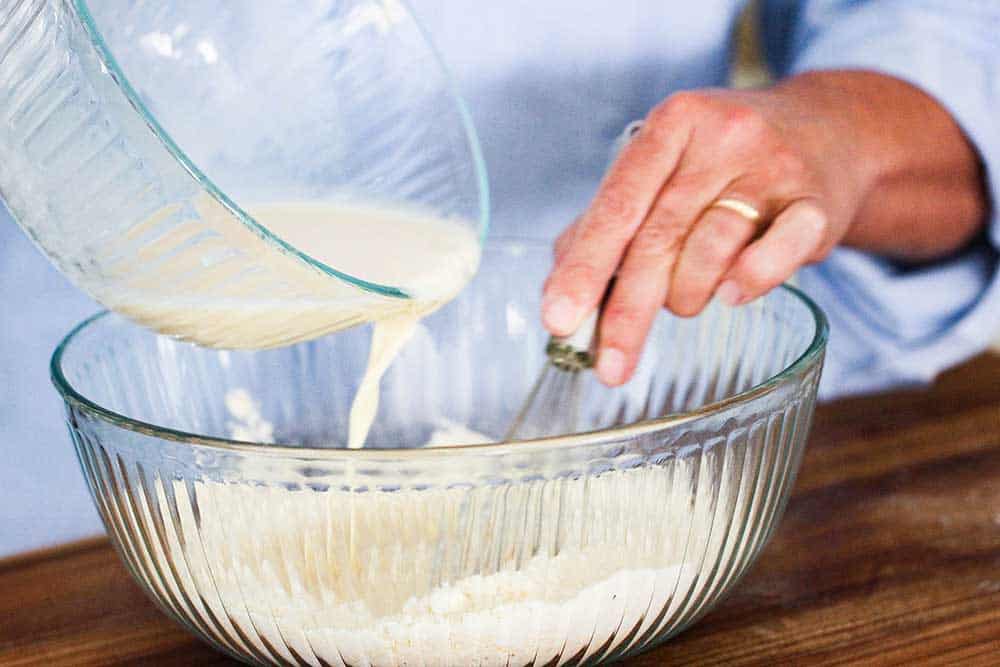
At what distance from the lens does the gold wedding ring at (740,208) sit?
2.09ft

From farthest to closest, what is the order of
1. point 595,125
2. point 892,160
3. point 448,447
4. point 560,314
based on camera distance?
point 595,125
point 892,160
point 560,314
point 448,447

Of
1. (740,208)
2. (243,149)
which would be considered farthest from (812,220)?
(243,149)

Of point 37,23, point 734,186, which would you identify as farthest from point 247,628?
point 734,186

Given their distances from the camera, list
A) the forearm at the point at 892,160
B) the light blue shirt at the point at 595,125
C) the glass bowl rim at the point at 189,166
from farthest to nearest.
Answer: the light blue shirt at the point at 595,125 < the forearm at the point at 892,160 < the glass bowl rim at the point at 189,166

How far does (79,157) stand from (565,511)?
25 centimetres

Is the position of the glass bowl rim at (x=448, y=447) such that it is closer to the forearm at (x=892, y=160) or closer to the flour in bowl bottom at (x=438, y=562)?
the flour in bowl bottom at (x=438, y=562)

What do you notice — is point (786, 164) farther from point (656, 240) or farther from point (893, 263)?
point (893, 263)

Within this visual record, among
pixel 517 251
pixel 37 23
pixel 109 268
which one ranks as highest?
pixel 37 23

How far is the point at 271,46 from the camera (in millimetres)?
691

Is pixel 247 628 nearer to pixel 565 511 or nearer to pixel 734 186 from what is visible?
pixel 565 511

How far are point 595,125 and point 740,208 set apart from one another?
13.7 inches

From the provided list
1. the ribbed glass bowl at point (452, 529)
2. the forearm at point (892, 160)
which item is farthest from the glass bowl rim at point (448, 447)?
the forearm at point (892, 160)

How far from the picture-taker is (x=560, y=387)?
2.19ft

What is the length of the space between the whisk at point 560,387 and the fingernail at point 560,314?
0.02m
